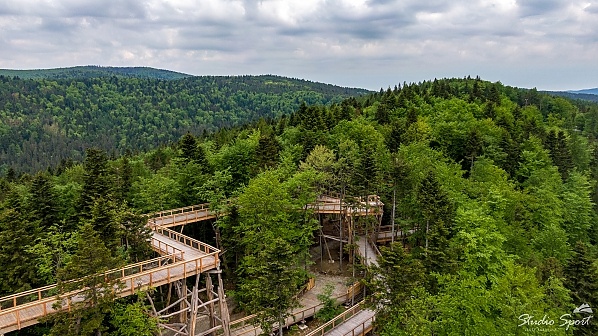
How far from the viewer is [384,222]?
4378cm

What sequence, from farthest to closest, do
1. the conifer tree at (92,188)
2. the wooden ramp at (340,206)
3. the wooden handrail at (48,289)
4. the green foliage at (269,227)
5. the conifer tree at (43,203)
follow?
the wooden ramp at (340,206) < the conifer tree at (43,203) < the conifer tree at (92,188) < the green foliage at (269,227) < the wooden handrail at (48,289)

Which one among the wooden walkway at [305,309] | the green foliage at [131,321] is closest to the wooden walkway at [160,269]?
the wooden walkway at [305,309]

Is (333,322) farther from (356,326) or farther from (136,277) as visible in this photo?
(136,277)

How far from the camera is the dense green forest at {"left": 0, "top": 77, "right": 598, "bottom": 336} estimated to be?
70.1ft

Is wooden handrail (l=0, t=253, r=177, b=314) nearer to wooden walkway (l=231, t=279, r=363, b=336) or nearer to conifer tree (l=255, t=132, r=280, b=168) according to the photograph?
wooden walkway (l=231, t=279, r=363, b=336)

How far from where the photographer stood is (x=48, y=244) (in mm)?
26453

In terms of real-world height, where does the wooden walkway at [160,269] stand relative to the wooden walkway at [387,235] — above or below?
above

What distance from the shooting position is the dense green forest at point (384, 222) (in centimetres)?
2136

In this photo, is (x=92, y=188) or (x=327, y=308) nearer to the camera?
(x=327, y=308)

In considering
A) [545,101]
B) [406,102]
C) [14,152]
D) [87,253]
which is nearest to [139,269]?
[87,253]

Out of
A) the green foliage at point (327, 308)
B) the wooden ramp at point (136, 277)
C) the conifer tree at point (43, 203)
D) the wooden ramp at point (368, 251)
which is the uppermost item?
the conifer tree at point (43, 203)

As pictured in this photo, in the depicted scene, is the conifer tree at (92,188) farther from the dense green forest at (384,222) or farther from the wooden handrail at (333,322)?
the wooden handrail at (333,322)

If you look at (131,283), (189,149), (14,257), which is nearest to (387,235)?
(189,149)

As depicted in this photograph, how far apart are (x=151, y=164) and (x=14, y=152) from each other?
161441 millimetres
